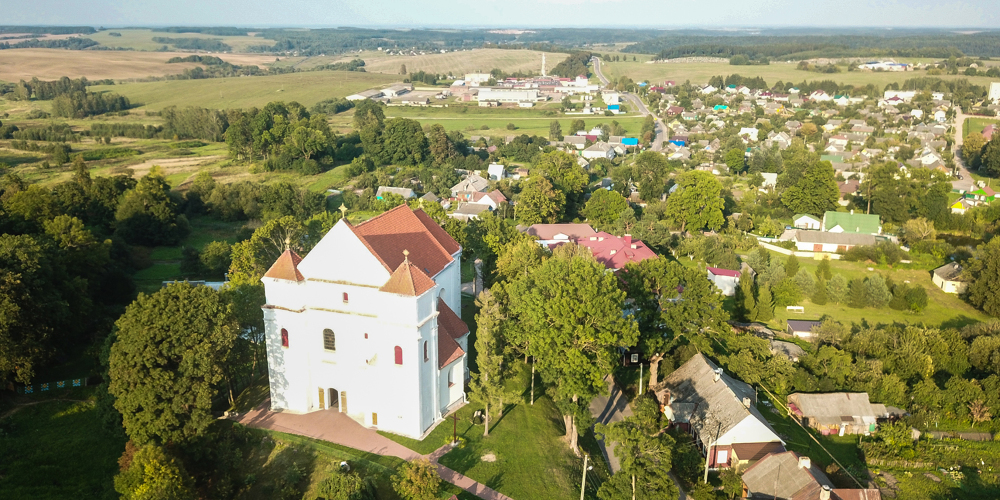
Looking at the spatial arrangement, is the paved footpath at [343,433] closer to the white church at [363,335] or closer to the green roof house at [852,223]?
the white church at [363,335]

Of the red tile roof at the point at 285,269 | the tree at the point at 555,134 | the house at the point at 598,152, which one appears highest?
the red tile roof at the point at 285,269

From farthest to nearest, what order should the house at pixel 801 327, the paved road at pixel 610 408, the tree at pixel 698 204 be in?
the tree at pixel 698 204
the house at pixel 801 327
the paved road at pixel 610 408

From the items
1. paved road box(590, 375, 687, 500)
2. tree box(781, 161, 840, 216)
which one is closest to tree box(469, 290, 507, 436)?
paved road box(590, 375, 687, 500)

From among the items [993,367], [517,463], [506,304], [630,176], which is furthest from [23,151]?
[993,367]

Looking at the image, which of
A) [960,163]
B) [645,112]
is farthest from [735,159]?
[645,112]

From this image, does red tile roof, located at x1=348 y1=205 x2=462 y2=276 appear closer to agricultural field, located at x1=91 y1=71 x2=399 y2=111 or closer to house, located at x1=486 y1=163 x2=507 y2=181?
house, located at x1=486 y1=163 x2=507 y2=181

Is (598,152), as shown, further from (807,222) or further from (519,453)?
(519,453)

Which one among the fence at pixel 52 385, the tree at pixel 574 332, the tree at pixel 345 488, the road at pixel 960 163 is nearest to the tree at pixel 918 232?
the road at pixel 960 163
